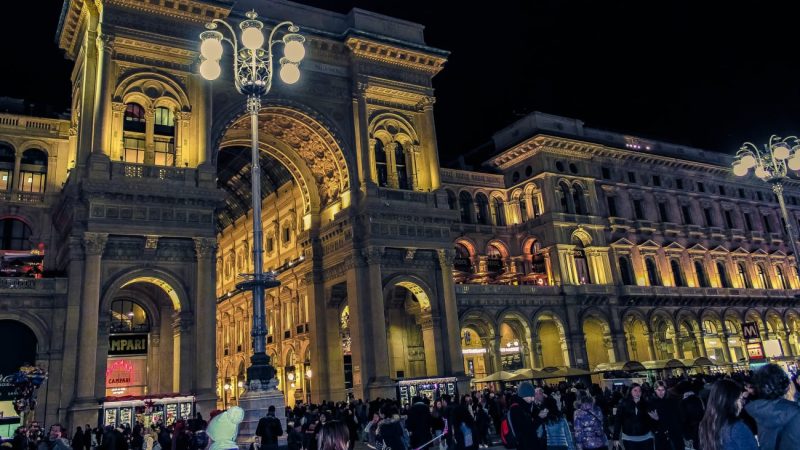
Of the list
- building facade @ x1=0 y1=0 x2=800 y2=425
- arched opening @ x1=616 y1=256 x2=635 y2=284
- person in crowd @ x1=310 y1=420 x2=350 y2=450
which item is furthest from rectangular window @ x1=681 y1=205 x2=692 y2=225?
person in crowd @ x1=310 y1=420 x2=350 y2=450

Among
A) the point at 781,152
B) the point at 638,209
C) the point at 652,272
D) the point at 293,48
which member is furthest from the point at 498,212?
the point at 293,48

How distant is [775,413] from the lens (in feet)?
14.7

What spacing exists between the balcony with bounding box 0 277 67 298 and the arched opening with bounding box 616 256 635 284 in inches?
1444

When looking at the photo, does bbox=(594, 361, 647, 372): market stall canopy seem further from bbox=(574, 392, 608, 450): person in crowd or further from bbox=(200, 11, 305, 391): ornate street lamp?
bbox=(574, 392, 608, 450): person in crowd

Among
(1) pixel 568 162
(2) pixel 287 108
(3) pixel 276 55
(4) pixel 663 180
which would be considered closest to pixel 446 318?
(2) pixel 287 108

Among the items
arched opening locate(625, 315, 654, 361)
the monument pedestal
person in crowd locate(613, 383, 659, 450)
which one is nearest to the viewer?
person in crowd locate(613, 383, 659, 450)

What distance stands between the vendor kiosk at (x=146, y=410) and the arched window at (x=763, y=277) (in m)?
50.2

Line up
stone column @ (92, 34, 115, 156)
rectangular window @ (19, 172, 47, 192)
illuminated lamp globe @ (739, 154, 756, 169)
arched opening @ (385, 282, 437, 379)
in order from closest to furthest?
illuminated lamp globe @ (739, 154, 756, 169) < stone column @ (92, 34, 115, 156) < rectangular window @ (19, 172, 47, 192) < arched opening @ (385, 282, 437, 379)

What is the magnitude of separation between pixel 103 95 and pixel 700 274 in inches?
1811

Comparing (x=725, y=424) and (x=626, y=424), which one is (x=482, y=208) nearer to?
(x=626, y=424)

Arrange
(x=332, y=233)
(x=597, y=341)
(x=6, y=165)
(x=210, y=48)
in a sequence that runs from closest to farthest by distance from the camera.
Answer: (x=210, y=48)
(x=6, y=165)
(x=332, y=233)
(x=597, y=341)

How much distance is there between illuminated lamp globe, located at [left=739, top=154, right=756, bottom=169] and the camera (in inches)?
950

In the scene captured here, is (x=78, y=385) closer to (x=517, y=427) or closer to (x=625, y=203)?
A: (x=517, y=427)

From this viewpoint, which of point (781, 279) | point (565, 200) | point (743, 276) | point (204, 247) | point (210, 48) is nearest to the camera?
point (210, 48)
